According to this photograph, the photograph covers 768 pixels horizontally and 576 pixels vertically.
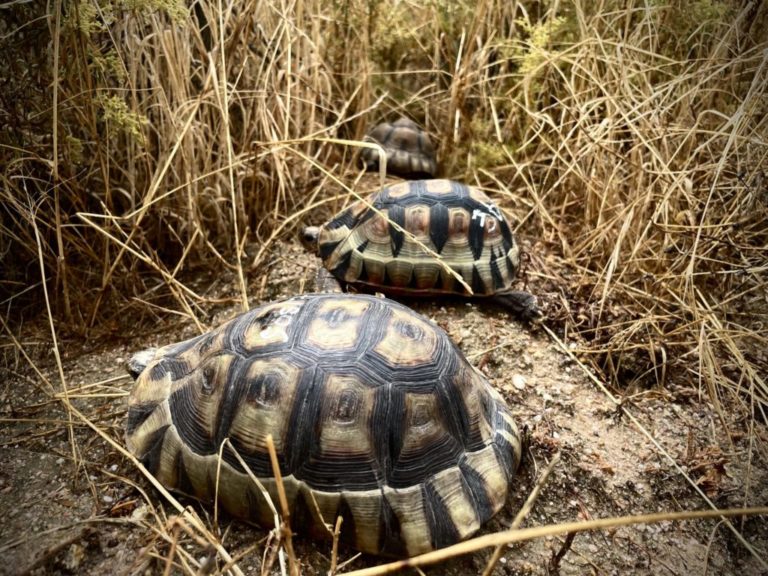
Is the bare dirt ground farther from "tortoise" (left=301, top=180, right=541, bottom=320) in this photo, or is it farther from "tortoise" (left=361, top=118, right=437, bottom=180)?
"tortoise" (left=361, top=118, right=437, bottom=180)

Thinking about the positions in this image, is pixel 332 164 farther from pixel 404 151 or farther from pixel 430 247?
pixel 430 247

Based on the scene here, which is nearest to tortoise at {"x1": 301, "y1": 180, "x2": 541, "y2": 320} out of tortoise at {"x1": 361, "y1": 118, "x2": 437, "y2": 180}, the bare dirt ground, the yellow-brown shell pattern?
the yellow-brown shell pattern

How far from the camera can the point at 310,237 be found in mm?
2826

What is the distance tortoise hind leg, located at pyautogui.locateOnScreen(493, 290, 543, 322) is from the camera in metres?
2.45

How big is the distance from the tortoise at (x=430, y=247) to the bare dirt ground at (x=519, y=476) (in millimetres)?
280

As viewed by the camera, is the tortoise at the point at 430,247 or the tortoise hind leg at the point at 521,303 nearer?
the tortoise hind leg at the point at 521,303

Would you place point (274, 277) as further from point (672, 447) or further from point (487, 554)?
point (672, 447)

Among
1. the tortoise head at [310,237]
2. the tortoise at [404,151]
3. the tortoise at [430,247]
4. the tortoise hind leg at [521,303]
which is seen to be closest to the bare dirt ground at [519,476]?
the tortoise hind leg at [521,303]

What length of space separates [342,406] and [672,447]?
1.28 m

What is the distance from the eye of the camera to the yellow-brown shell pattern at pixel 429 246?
2566 millimetres

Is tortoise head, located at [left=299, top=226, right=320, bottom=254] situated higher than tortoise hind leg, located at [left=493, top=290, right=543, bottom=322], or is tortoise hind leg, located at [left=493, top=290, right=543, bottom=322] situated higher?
tortoise head, located at [left=299, top=226, right=320, bottom=254]

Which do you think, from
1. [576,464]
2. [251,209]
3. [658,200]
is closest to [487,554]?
[576,464]

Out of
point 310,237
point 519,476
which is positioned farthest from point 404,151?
point 519,476

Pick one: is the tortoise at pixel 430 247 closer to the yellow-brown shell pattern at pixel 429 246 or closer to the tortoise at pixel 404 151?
the yellow-brown shell pattern at pixel 429 246
